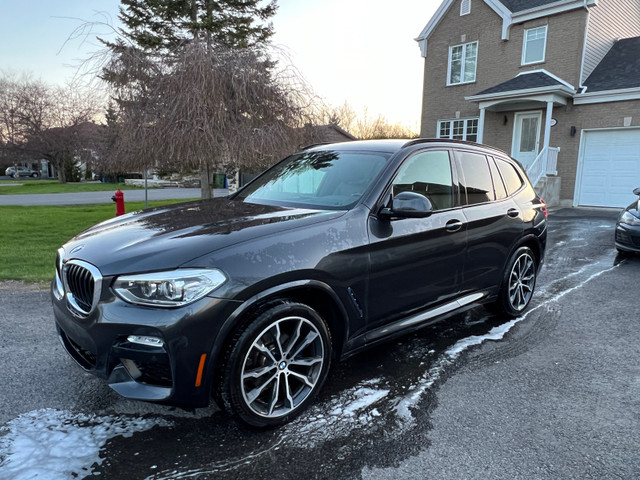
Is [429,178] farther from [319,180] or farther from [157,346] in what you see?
[157,346]

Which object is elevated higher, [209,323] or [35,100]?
[35,100]

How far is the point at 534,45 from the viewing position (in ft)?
53.1

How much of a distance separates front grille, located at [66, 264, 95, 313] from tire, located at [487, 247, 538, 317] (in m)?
3.62

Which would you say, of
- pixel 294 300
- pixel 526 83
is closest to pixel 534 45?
pixel 526 83

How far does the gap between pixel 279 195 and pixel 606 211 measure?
14.3 metres

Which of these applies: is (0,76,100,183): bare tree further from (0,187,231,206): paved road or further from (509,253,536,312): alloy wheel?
(509,253,536,312): alloy wheel

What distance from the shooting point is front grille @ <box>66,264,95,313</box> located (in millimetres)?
2492

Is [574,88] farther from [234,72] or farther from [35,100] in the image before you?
[35,100]

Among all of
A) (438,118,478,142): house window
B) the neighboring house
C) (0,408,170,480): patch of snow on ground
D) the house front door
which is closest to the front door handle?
(0,408,170,480): patch of snow on ground

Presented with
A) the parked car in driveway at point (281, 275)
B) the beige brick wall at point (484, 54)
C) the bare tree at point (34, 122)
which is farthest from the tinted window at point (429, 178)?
the bare tree at point (34, 122)

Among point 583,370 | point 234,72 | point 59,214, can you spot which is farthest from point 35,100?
point 583,370

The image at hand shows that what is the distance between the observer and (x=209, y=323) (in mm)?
2297

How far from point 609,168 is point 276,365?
621 inches

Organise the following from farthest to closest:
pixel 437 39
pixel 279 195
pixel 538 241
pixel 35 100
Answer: pixel 35 100 → pixel 437 39 → pixel 538 241 → pixel 279 195
